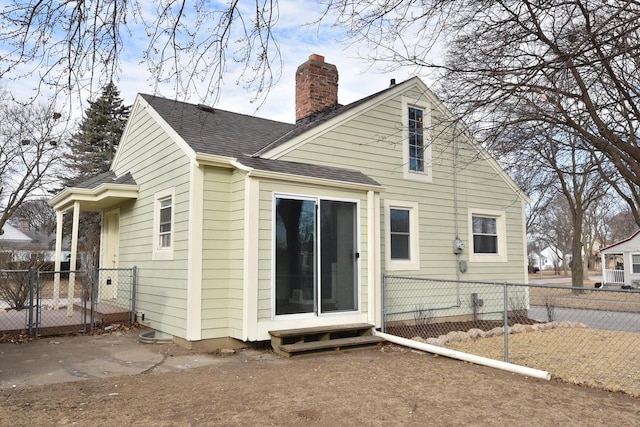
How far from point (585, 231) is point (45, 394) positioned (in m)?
46.8

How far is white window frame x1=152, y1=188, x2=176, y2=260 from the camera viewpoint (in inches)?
309

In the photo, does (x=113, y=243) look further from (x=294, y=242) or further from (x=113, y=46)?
(x=113, y=46)

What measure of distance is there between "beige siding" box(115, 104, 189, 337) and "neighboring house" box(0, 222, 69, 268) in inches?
260

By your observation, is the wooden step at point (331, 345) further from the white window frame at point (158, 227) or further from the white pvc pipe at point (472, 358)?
the white window frame at point (158, 227)

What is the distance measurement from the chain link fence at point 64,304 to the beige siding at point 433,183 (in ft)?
14.7

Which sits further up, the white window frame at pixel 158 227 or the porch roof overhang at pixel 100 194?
the porch roof overhang at pixel 100 194

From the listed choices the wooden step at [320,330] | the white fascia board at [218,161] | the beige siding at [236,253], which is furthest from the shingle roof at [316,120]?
the wooden step at [320,330]

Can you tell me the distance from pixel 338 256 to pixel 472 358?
8.43 feet

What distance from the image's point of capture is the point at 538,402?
4.80 meters

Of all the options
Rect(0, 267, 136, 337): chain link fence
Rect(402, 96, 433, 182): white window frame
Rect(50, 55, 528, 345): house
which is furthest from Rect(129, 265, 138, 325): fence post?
Rect(402, 96, 433, 182): white window frame

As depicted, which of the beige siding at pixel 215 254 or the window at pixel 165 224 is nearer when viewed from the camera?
the beige siding at pixel 215 254

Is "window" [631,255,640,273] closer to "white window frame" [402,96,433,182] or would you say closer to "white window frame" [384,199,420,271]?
"white window frame" [402,96,433,182]

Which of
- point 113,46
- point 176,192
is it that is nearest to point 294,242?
point 176,192

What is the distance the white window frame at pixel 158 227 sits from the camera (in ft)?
25.7
